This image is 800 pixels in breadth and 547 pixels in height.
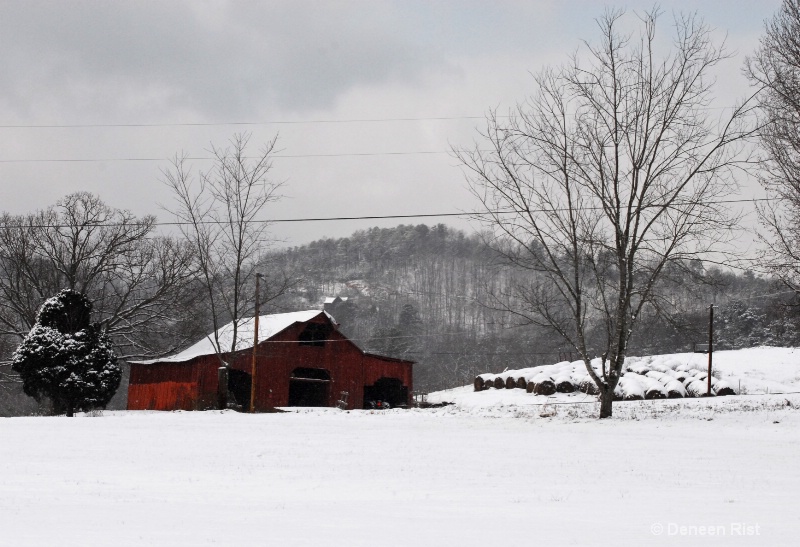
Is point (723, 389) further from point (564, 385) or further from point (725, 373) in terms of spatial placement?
point (564, 385)

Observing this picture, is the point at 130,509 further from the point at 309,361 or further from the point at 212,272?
the point at 309,361

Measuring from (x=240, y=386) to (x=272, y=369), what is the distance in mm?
5494

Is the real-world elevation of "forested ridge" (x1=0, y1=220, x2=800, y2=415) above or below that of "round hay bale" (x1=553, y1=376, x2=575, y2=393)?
above

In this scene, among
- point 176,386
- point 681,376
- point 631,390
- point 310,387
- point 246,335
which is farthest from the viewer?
point 310,387

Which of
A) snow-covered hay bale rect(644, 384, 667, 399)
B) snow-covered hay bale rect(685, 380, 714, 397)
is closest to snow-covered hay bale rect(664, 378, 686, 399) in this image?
snow-covered hay bale rect(685, 380, 714, 397)

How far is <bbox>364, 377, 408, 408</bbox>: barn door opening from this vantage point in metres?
53.6

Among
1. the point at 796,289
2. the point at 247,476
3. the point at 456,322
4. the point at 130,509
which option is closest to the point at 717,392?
the point at 796,289

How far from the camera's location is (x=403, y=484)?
11664 millimetres

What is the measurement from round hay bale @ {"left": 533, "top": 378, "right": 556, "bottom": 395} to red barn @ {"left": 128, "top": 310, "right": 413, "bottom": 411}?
1080cm

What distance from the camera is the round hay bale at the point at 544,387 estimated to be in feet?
150

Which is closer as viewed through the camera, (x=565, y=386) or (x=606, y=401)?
(x=606, y=401)

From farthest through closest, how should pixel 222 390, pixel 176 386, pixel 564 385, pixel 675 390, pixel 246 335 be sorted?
pixel 246 335 < pixel 564 385 < pixel 176 386 < pixel 675 390 < pixel 222 390

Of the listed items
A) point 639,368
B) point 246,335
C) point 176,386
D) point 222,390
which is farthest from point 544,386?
point 176,386

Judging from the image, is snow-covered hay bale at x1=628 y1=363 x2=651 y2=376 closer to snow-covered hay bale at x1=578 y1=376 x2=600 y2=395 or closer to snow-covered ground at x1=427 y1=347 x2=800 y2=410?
snow-covered ground at x1=427 y1=347 x2=800 y2=410
